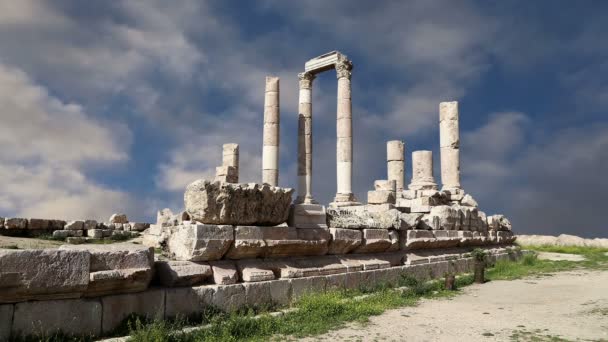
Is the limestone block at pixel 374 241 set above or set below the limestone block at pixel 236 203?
below

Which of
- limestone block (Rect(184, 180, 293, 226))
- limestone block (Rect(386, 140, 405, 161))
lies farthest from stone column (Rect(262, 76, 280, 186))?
limestone block (Rect(184, 180, 293, 226))

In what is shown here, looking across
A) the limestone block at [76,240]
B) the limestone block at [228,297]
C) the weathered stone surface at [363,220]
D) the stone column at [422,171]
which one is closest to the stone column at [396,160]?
the stone column at [422,171]

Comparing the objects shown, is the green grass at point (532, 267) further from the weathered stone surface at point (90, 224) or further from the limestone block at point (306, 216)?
the weathered stone surface at point (90, 224)

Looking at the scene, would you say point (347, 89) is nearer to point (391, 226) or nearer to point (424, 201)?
point (424, 201)

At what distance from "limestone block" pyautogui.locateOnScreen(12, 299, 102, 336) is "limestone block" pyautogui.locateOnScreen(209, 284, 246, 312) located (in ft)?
4.85

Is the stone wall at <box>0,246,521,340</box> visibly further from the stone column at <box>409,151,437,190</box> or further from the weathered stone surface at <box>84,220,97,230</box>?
the weathered stone surface at <box>84,220,97,230</box>

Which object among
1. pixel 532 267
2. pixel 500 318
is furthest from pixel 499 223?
pixel 500 318

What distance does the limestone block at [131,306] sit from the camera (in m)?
5.12

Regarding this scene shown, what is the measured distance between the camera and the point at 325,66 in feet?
74.9

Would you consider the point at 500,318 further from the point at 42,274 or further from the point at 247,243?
the point at 42,274

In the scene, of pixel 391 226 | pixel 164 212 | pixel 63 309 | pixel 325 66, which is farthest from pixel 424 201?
pixel 63 309

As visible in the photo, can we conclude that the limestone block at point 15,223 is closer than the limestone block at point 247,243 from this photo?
No

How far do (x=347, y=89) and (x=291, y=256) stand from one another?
50.9 ft

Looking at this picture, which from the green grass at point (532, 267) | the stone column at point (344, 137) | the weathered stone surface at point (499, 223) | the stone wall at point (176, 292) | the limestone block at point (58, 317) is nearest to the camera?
the limestone block at point (58, 317)
